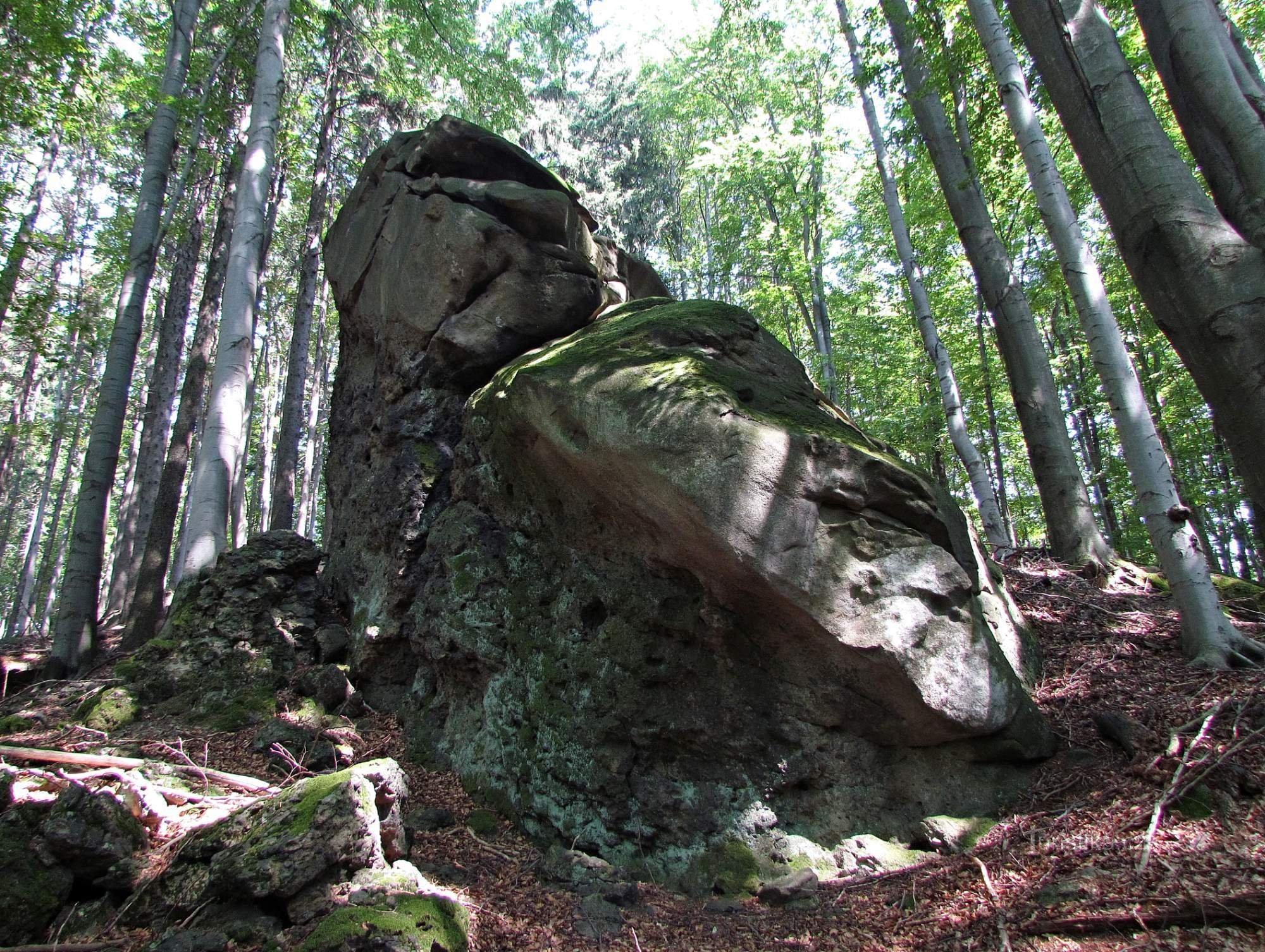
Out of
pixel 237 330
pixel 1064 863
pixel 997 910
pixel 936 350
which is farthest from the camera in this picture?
pixel 936 350

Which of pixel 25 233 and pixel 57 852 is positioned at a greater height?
pixel 25 233

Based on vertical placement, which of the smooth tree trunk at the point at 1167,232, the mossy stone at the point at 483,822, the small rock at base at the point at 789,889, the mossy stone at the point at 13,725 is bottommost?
the small rock at base at the point at 789,889

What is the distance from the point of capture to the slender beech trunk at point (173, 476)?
9.66 meters

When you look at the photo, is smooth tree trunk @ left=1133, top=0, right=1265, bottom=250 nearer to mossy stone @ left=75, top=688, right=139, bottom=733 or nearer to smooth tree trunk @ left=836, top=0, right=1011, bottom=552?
smooth tree trunk @ left=836, top=0, right=1011, bottom=552

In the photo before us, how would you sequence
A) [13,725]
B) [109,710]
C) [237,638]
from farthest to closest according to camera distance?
[237,638] → [109,710] → [13,725]

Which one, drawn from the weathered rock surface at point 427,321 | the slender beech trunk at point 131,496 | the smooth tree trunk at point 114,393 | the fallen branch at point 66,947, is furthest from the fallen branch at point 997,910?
the slender beech trunk at point 131,496

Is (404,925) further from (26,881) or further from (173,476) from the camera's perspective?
(173,476)

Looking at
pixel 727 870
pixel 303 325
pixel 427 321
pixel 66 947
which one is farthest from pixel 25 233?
pixel 727 870

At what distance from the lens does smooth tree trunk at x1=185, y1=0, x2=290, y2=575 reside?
725 cm

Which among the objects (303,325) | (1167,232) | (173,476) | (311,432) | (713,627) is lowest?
(713,627)

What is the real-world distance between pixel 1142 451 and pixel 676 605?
133 inches

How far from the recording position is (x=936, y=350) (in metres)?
10.8

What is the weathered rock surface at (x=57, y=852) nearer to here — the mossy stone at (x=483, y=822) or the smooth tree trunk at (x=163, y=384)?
the mossy stone at (x=483, y=822)

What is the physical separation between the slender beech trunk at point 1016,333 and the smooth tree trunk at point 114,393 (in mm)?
10225
